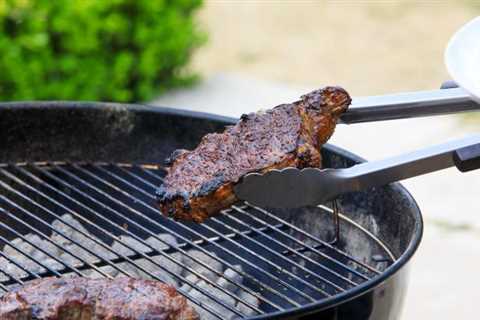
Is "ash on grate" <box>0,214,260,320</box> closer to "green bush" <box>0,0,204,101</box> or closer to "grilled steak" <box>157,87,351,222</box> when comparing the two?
"grilled steak" <box>157,87,351,222</box>

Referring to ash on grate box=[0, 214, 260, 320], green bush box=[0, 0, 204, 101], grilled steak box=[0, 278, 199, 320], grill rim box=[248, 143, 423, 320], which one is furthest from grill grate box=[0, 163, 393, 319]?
green bush box=[0, 0, 204, 101]

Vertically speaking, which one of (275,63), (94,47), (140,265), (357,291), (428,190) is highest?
(94,47)

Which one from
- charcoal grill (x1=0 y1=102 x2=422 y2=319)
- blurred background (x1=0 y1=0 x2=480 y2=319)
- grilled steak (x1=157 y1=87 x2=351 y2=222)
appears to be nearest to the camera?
grilled steak (x1=157 y1=87 x2=351 y2=222)

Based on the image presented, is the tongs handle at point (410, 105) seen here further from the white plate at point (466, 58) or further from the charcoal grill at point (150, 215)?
the charcoal grill at point (150, 215)

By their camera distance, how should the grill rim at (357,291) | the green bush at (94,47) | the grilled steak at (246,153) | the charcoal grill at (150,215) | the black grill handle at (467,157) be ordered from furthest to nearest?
the green bush at (94,47) → the charcoal grill at (150,215) → the grilled steak at (246,153) → the black grill handle at (467,157) → the grill rim at (357,291)

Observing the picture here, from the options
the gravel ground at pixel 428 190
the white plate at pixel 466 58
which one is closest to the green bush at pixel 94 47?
the gravel ground at pixel 428 190

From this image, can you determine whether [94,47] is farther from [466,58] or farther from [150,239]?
[466,58]

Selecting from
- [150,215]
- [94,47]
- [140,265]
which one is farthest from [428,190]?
[140,265]
